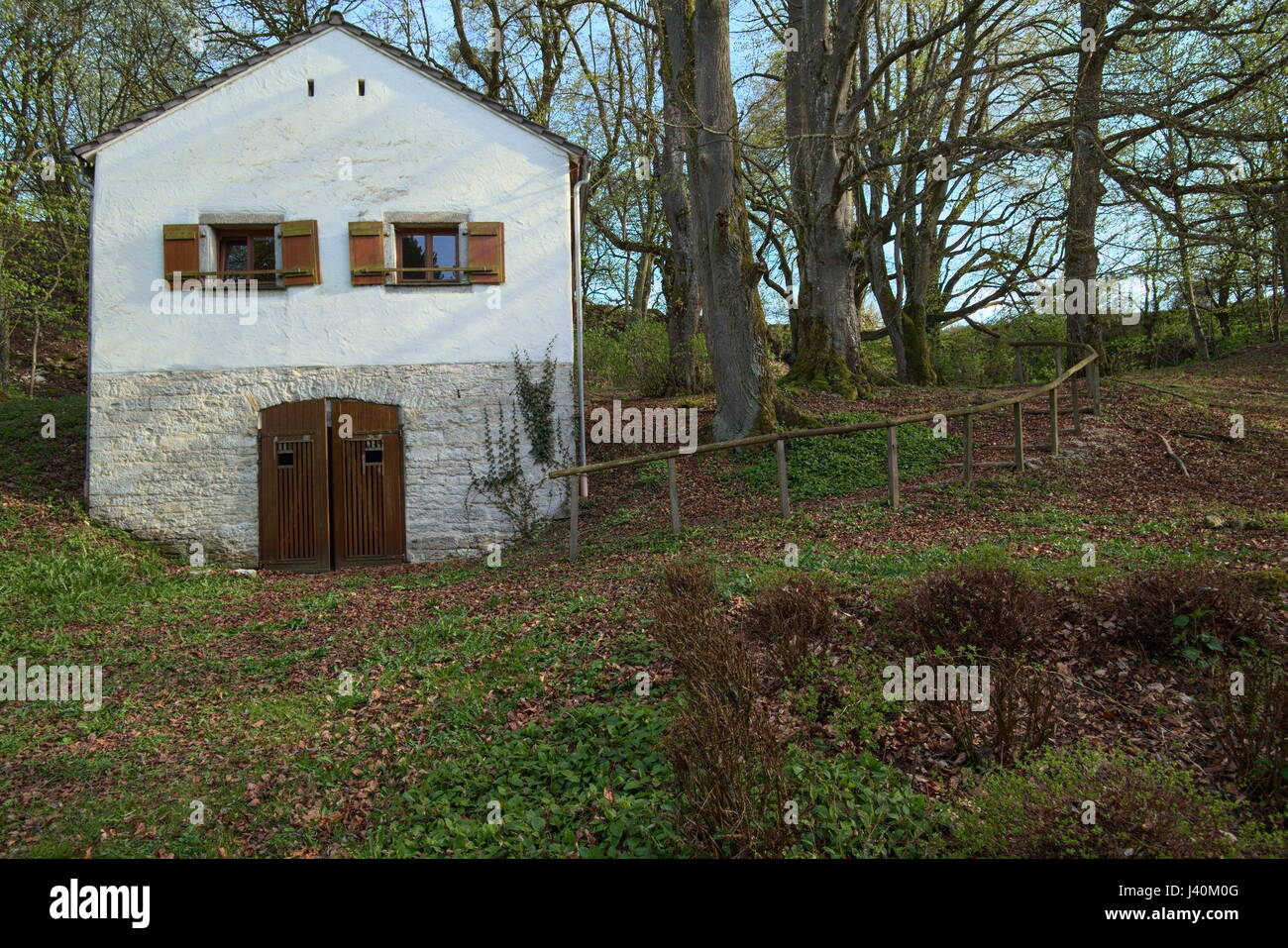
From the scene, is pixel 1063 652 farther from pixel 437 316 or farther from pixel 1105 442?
pixel 437 316

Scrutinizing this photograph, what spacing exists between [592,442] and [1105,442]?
766 centimetres

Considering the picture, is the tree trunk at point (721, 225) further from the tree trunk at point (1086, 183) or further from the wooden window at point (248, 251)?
the wooden window at point (248, 251)

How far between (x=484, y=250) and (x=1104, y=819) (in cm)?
1059

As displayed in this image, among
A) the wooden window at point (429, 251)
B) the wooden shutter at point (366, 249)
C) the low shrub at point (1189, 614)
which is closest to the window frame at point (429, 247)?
the wooden window at point (429, 251)

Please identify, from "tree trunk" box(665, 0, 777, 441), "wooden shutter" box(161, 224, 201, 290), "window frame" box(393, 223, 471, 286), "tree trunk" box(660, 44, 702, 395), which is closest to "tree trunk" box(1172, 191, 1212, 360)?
"tree trunk" box(665, 0, 777, 441)

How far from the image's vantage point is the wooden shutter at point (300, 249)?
11.6m

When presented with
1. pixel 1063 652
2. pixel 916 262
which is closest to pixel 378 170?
pixel 1063 652

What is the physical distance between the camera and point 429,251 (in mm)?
12102

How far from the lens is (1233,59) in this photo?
9438 millimetres

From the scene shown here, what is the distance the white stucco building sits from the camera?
37.9 ft

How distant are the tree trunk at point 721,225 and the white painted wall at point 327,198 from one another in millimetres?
2269

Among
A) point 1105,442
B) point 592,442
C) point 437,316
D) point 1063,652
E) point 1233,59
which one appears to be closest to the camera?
point 1063,652

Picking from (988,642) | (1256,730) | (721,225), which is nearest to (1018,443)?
(721,225)

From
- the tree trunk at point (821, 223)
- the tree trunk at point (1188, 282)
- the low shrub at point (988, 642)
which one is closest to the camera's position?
the low shrub at point (988, 642)
